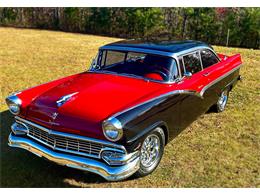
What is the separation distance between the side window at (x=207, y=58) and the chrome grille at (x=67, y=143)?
287cm

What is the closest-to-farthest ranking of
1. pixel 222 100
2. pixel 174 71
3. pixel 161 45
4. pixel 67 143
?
pixel 67 143, pixel 174 71, pixel 161 45, pixel 222 100

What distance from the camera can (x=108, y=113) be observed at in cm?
370

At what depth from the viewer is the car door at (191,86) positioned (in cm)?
471

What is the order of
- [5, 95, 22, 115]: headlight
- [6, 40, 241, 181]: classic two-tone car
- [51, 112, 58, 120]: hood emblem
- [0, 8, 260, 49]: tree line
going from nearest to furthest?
[6, 40, 241, 181]: classic two-tone car → [51, 112, 58, 120]: hood emblem → [5, 95, 22, 115]: headlight → [0, 8, 260, 49]: tree line

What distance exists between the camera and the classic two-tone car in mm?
3578

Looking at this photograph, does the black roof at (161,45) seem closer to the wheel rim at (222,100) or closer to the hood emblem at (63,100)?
the wheel rim at (222,100)

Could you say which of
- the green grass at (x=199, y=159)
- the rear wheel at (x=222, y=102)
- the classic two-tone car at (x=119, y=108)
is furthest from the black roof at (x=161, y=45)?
the green grass at (x=199, y=159)

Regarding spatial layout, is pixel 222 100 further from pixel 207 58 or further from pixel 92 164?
pixel 92 164

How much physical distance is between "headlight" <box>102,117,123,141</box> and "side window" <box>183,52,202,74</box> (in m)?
1.95

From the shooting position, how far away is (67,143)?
3730 mm

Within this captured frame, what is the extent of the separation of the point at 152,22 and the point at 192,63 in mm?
14851

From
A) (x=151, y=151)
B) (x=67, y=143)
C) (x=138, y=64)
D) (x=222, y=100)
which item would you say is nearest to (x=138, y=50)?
(x=138, y=64)

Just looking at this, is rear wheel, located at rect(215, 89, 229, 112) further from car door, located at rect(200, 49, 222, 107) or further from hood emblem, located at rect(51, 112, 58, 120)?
hood emblem, located at rect(51, 112, 58, 120)

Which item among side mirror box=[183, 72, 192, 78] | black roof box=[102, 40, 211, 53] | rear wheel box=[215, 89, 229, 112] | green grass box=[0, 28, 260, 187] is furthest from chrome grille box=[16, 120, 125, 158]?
rear wheel box=[215, 89, 229, 112]
